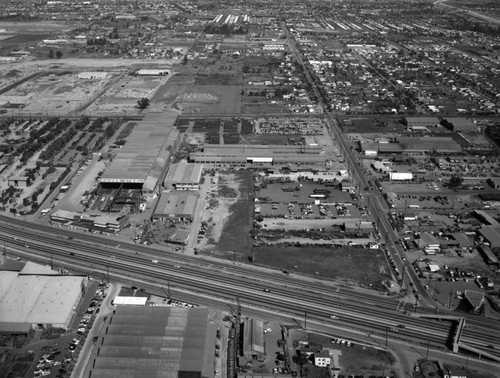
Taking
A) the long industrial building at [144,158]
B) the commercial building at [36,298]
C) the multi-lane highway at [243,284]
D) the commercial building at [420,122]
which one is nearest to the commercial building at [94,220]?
the multi-lane highway at [243,284]

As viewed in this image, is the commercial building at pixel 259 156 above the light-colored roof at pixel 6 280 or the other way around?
the other way around

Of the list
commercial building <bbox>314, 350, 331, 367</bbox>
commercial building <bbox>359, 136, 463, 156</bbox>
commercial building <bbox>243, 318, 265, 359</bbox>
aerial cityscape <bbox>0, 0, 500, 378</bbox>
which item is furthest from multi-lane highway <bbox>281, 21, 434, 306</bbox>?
commercial building <bbox>243, 318, 265, 359</bbox>

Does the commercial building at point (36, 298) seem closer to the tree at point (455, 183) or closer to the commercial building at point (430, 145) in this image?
the tree at point (455, 183)

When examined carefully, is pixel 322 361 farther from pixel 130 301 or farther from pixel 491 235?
pixel 491 235

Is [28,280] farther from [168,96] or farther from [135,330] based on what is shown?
[168,96]

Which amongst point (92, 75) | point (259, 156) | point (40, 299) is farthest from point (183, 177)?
point (92, 75)

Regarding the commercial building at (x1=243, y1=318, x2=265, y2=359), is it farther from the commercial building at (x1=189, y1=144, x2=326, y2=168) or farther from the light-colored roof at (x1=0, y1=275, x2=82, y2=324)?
the commercial building at (x1=189, y1=144, x2=326, y2=168)
